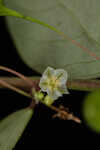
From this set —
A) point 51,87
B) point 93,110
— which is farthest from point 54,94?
point 93,110

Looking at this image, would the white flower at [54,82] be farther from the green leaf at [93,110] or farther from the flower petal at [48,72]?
the green leaf at [93,110]

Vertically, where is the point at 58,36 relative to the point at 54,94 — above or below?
above

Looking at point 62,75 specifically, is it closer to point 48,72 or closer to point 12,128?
point 48,72

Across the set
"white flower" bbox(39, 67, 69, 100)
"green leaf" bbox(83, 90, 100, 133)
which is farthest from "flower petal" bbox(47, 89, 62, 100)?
"green leaf" bbox(83, 90, 100, 133)

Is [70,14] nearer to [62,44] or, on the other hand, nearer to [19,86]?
[62,44]

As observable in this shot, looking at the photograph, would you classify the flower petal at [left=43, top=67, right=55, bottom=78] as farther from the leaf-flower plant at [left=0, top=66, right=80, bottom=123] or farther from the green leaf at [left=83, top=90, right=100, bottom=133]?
the green leaf at [left=83, top=90, right=100, bottom=133]
